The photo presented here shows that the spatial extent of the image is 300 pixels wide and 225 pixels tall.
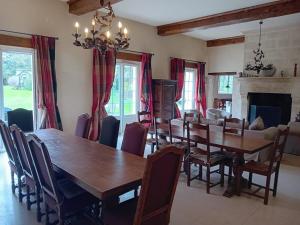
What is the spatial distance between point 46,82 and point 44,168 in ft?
10.4

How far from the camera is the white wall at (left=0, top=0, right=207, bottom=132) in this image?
4523 mm

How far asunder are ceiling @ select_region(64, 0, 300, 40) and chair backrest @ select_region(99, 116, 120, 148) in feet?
9.54

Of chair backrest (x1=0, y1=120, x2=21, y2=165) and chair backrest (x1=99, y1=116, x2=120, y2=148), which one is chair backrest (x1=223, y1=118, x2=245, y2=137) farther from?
chair backrest (x1=0, y1=120, x2=21, y2=165)

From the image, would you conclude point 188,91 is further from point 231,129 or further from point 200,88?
point 231,129

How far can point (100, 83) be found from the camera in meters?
5.75

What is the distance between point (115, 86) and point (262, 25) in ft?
14.1

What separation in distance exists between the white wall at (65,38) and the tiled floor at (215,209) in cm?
224

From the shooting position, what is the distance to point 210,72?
9.02m

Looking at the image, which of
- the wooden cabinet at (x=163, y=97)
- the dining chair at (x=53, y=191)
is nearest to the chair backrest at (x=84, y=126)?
the dining chair at (x=53, y=191)

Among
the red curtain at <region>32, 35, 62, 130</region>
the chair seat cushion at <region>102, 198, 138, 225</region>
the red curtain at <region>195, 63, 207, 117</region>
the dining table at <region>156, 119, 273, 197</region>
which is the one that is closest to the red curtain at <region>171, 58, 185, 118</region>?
the red curtain at <region>195, 63, 207, 117</region>

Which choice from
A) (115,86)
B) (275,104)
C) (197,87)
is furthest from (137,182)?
(197,87)

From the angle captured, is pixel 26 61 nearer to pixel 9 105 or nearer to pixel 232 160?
pixel 9 105

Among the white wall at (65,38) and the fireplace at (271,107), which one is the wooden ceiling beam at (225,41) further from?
the white wall at (65,38)

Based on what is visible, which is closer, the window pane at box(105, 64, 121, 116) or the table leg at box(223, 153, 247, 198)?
the table leg at box(223, 153, 247, 198)
